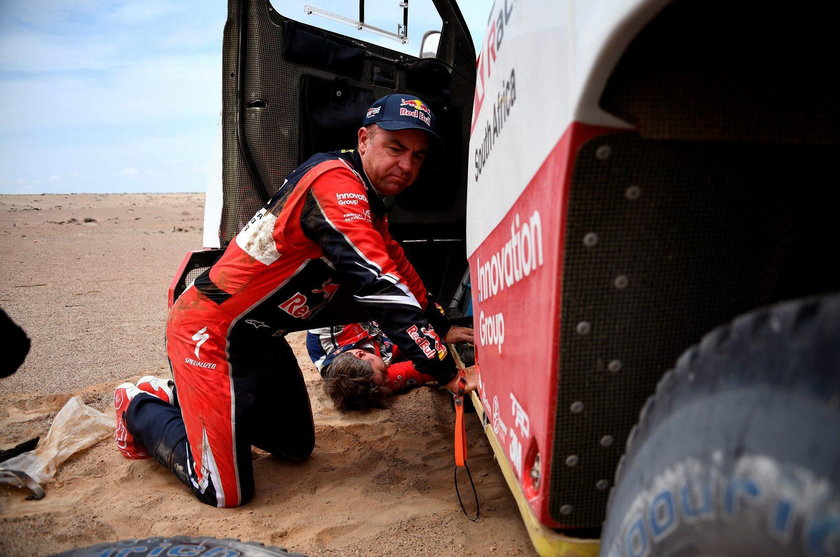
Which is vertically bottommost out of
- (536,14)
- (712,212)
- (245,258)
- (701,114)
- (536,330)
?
(245,258)

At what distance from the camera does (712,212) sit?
1.19m

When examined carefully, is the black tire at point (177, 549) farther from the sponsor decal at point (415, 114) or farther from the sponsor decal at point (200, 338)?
the sponsor decal at point (415, 114)

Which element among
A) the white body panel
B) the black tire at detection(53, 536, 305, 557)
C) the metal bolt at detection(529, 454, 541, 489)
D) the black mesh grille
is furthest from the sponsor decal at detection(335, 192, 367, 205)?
the black mesh grille

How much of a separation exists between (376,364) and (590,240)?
3.05 meters

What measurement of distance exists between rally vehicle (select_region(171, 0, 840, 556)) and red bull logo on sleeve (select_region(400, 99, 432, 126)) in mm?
1184

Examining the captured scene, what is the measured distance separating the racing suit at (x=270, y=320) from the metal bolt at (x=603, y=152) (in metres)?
1.54

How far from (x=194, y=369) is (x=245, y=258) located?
0.56m

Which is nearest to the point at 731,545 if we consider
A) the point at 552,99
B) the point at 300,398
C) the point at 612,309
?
the point at 612,309

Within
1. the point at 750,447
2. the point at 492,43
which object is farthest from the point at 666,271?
the point at 492,43

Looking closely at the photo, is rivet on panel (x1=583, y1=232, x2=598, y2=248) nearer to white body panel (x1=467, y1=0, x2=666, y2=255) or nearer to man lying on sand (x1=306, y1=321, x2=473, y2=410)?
white body panel (x1=467, y1=0, x2=666, y2=255)

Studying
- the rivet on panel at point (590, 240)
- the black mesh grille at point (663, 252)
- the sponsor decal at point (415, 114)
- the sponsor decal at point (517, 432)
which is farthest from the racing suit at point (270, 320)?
the rivet on panel at point (590, 240)

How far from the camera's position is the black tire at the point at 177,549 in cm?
173

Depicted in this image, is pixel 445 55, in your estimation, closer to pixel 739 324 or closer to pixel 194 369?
pixel 194 369

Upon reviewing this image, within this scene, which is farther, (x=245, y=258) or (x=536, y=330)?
(x=245, y=258)
